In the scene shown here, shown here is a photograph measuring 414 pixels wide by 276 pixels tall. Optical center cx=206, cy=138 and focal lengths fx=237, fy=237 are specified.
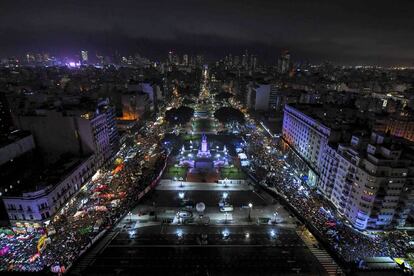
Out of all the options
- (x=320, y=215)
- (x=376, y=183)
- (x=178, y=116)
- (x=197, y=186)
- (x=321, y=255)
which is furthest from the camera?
(x=178, y=116)

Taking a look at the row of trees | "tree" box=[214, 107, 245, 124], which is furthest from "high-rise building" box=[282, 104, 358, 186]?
the row of trees

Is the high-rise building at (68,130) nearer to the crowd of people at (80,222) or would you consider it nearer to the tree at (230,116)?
the crowd of people at (80,222)

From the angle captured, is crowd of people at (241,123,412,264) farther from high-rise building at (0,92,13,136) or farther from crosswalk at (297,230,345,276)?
high-rise building at (0,92,13,136)

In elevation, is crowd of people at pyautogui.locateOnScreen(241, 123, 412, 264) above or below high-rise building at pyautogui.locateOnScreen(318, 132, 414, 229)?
below

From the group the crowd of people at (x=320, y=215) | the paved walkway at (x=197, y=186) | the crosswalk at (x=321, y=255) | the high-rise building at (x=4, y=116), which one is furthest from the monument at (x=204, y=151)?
the high-rise building at (x=4, y=116)

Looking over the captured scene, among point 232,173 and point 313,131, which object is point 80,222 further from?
point 313,131

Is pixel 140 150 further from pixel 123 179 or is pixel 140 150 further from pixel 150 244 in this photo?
pixel 150 244

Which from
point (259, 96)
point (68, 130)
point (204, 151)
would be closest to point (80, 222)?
point (68, 130)
